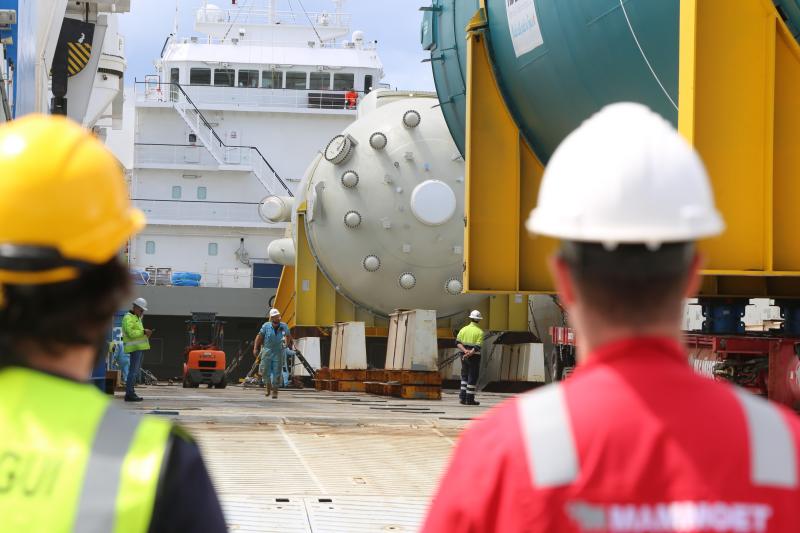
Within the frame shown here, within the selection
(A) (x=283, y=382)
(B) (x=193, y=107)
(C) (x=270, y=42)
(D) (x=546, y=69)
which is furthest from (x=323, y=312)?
(C) (x=270, y=42)

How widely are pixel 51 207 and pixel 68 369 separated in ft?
0.74

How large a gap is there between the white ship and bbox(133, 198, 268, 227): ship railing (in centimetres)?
3

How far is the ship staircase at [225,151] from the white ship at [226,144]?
3 centimetres

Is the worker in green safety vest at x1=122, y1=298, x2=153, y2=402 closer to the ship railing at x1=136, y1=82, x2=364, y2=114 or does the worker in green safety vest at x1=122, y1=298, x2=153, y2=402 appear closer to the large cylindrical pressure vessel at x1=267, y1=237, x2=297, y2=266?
the large cylindrical pressure vessel at x1=267, y1=237, x2=297, y2=266

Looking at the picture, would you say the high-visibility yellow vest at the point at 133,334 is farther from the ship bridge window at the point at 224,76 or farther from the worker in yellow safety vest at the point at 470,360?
the ship bridge window at the point at 224,76

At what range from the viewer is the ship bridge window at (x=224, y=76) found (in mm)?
32688

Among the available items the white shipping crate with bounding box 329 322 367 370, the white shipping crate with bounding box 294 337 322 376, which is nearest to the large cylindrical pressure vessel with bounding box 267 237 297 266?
the white shipping crate with bounding box 294 337 322 376

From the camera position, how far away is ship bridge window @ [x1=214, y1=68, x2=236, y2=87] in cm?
3269

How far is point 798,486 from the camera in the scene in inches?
62.2

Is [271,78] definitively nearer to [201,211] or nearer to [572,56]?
[201,211]

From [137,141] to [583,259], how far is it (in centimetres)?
3059

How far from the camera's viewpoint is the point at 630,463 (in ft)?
4.99

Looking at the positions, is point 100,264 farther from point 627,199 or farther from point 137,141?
point 137,141

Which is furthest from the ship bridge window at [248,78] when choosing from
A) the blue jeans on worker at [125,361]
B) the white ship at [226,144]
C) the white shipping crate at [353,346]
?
the blue jeans on worker at [125,361]
